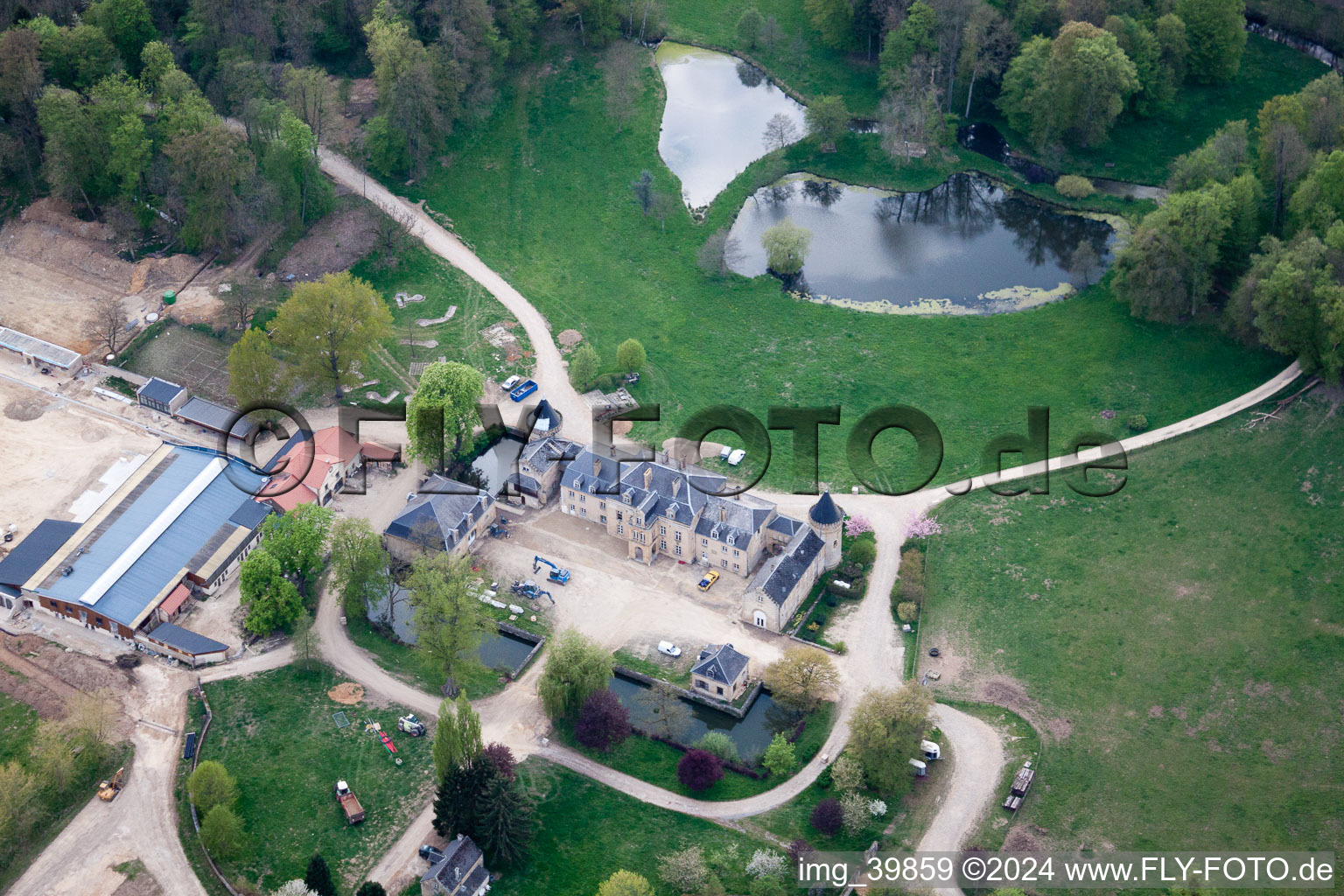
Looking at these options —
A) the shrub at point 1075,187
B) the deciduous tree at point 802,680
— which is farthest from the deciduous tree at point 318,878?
the shrub at point 1075,187

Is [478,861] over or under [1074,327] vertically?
under

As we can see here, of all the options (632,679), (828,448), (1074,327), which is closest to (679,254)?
(828,448)

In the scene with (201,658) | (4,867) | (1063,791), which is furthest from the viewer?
(201,658)

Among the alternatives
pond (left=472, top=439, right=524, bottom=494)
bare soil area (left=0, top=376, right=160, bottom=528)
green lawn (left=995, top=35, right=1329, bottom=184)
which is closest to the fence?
bare soil area (left=0, top=376, right=160, bottom=528)

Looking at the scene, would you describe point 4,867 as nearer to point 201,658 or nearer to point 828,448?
point 201,658

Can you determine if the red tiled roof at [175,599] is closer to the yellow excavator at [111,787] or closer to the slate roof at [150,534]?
the slate roof at [150,534]
